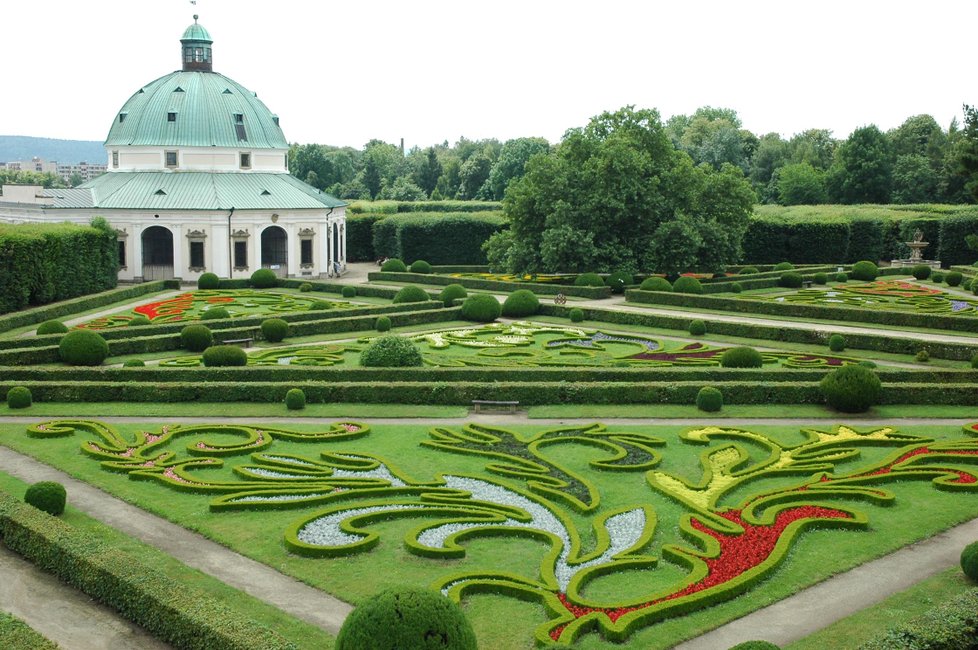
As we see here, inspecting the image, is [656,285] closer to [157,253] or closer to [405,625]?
[157,253]

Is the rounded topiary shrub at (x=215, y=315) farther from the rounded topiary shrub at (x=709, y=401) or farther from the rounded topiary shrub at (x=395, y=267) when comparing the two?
the rounded topiary shrub at (x=395, y=267)

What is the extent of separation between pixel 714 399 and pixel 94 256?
39609mm

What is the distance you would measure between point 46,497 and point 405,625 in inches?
400

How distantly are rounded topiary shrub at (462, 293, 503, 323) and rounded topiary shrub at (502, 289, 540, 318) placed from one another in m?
1.09

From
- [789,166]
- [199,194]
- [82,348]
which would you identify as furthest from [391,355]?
[789,166]

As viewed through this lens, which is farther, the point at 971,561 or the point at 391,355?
the point at 391,355

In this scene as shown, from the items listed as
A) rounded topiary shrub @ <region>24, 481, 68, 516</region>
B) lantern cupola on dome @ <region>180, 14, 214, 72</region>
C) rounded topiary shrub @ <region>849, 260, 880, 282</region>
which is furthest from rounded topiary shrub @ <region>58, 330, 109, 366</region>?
lantern cupola on dome @ <region>180, 14, 214, 72</region>

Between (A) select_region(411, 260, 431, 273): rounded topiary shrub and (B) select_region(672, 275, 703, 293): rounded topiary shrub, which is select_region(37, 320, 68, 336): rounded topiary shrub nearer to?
(B) select_region(672, 275, 703, 293): rounded topiary shrub

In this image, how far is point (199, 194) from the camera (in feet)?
212

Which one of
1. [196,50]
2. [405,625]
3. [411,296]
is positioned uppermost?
[196,50]

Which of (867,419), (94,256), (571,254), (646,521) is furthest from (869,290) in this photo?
(94,256)

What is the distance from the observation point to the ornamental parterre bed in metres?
15.5

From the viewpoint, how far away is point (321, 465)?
70.9 ft

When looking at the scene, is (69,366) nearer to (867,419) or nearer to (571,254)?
(867,419)
